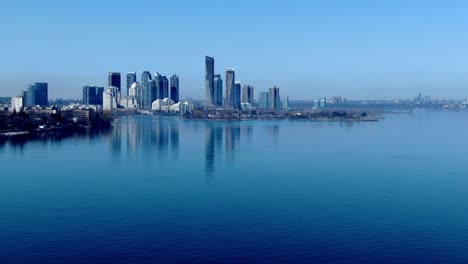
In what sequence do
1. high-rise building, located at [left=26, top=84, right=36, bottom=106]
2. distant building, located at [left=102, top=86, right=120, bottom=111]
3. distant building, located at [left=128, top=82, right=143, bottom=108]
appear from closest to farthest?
high-rise building, located at [left=26, top=84, right=36, bottom=106], distant building, located at [left=102, top=86, right=120, bottom=111], distant building, located at [left=128, top=82, right=143, bottom=108]

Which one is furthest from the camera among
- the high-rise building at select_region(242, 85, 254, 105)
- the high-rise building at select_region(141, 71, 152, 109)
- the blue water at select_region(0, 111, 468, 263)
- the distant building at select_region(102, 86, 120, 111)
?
the high-rise building at select_region(242, 85, 254, 105)

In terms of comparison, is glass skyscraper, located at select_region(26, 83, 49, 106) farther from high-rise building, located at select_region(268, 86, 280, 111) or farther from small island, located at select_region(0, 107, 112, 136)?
high-rise building, located at select_region(268, 86, 280, 111)

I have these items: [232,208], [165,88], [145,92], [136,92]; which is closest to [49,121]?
[232,208]

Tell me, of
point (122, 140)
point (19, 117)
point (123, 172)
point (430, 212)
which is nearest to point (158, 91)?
point (19, 117)

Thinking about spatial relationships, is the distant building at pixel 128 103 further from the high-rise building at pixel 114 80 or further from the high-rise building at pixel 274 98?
the high-rise building at pixel 274 98

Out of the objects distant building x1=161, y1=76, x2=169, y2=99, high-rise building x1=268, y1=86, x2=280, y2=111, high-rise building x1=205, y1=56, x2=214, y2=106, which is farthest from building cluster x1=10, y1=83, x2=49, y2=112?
high-rise building x1=268, y1=86, x2=280, y2=111

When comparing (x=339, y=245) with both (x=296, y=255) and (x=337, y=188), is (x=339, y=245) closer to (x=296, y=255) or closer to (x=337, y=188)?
(x=296, y=255)

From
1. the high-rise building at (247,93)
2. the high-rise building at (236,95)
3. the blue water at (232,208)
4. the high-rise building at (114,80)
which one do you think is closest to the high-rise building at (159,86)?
the high-rise building at (114,80)
